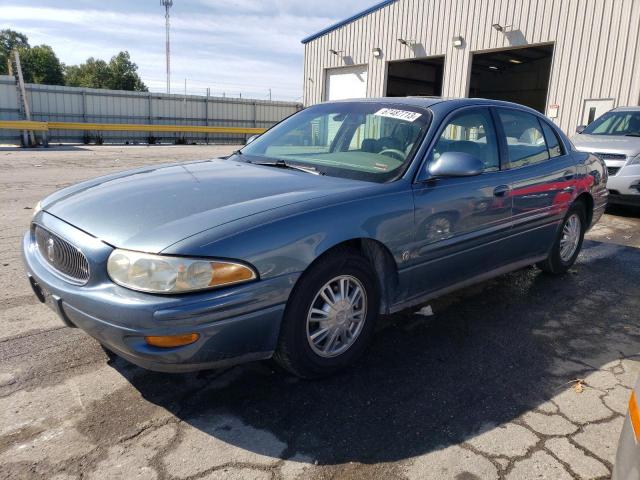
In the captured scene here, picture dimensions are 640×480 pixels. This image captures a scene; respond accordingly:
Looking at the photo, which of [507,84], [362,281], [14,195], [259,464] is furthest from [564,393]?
[507,84]

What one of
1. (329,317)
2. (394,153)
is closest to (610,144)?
(394,153)

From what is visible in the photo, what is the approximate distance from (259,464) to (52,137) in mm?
23925

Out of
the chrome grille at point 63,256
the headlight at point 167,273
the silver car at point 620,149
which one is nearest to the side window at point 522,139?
the headlight at point 167,273

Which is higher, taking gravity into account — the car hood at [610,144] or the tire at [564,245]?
the car hood at [610,144]

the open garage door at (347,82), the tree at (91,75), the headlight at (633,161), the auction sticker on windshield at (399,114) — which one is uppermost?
the tree at (91,75)

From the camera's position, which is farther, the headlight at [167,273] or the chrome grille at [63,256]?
the chrome grille at [63,256]

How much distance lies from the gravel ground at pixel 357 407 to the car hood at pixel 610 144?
A: 5.15 m

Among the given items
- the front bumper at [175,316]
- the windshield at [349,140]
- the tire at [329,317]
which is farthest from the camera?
the windshield at [349,140]

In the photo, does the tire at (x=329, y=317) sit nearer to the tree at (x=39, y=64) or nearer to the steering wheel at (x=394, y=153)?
the steering wheel at (x=394, y=153)

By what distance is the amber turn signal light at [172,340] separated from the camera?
2.27m

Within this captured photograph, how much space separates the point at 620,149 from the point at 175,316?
26.9 feet

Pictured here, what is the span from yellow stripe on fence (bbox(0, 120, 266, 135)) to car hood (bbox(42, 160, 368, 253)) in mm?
18722

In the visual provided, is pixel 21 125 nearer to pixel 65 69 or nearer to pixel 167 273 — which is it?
pixel 167 273

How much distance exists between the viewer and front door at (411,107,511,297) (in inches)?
127
